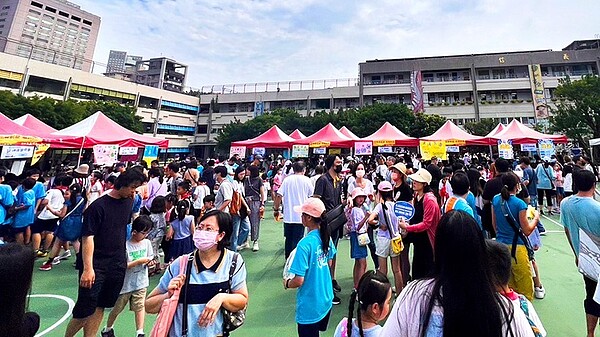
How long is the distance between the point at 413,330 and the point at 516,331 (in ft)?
1.15

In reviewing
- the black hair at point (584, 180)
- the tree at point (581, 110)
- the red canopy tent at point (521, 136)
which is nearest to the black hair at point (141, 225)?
the black hair at point (584, 180)

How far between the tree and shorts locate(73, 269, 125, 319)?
26025 mm

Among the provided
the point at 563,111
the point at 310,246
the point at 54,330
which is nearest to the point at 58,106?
the point at 54,330

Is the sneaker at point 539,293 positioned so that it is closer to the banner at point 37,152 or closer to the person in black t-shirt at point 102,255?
the person in black t-shirt at point 102,255

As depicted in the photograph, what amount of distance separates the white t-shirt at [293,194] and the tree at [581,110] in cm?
2338

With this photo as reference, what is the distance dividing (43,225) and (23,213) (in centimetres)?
56

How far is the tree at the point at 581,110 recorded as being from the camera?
61.7 feet

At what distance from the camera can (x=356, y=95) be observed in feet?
128

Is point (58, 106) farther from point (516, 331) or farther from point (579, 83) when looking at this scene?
point (579, 83)

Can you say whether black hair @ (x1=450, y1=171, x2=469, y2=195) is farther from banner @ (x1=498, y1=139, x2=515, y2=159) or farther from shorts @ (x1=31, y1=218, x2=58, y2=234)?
banner @ (x1=498, y1=139, x2=515, y2=159)

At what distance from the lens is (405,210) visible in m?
3.36

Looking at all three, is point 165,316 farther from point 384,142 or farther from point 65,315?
point 384,142

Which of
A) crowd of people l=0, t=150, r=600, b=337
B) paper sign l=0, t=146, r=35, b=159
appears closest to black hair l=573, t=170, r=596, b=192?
crowd of people l=0, t=150, r=600, b=337

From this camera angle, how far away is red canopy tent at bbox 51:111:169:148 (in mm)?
8422
